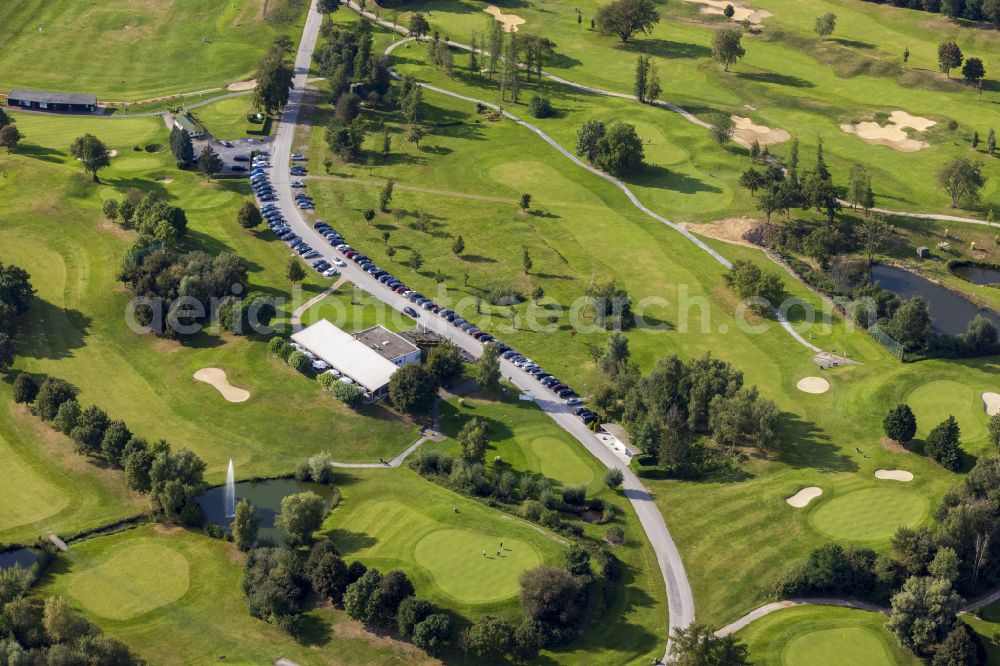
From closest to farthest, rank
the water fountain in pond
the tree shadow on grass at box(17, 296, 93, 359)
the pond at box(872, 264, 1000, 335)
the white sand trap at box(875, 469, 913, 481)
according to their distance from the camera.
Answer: the water fountain in pond → the white sand trap at box(875, 469, 913, 481) → the tree shadow on grass at box(17, 296, 93, 359) → the pond at box(872, 264, 1000, 335)

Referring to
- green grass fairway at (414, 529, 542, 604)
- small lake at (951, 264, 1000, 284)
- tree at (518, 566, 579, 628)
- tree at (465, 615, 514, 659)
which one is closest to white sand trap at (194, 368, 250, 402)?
green grass fairway at (414, 529, 542, 604)

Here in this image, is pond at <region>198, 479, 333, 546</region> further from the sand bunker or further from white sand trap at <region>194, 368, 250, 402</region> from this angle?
the sand bunker

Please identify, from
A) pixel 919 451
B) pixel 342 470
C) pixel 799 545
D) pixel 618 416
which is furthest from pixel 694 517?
pixel 342 470

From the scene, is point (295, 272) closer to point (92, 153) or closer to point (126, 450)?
point (126, 450)

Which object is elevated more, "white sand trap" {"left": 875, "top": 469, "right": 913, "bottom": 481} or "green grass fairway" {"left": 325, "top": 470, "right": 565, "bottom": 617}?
"white sand trap" {"left": 875, "top": 469, "right": 913, "bottom": 481}

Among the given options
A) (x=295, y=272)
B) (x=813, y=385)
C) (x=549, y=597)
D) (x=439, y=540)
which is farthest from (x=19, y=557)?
(x=813, y=385)

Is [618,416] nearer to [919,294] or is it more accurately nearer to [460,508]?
[460,508]
